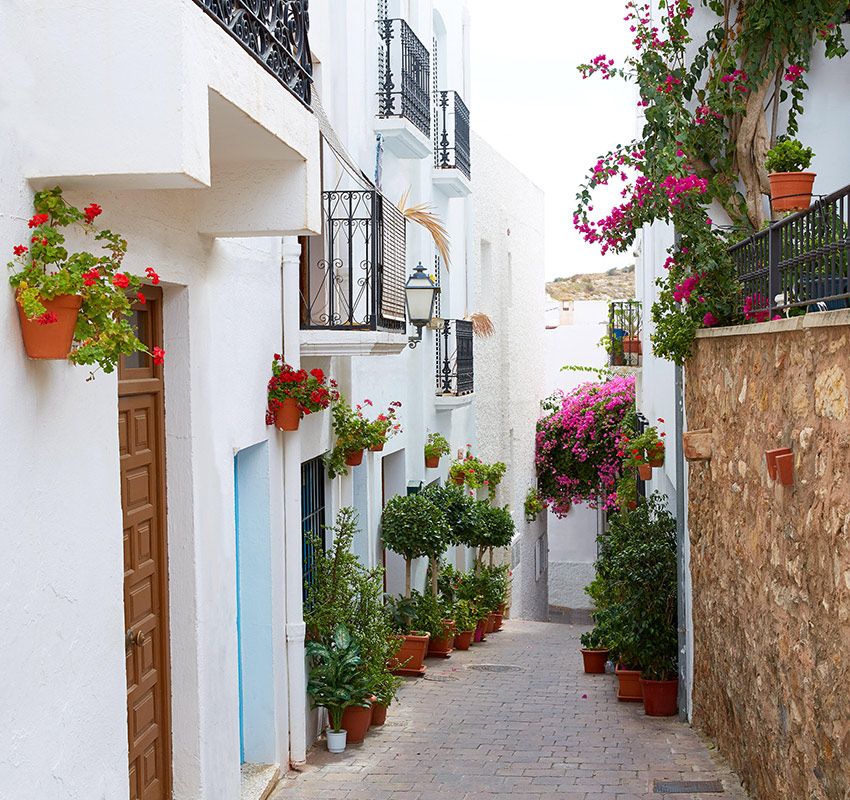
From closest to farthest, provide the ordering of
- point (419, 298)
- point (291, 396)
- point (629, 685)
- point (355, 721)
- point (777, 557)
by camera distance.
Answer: point (777, 557) → point (291, 396) → point (355, 721) → point (419, 298) → point (629, 685)

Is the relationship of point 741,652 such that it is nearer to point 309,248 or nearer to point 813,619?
point 813,619

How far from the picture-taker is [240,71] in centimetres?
503

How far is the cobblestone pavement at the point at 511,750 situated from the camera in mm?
8328

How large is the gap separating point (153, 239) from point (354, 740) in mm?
5307

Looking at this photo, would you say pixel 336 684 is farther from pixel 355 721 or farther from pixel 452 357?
pixel 452 357

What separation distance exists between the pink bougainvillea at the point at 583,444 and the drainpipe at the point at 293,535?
1457 centimetres

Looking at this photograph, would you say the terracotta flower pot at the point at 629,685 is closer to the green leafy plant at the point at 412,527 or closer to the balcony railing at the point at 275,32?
the green leafy plant at the point at 412,527

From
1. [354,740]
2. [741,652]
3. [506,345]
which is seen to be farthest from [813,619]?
[506,345]

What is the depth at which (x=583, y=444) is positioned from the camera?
25.0 meters

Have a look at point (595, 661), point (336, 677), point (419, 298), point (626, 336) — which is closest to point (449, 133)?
point (626, 336)

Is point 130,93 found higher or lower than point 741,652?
higher

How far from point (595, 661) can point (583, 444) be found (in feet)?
37.9

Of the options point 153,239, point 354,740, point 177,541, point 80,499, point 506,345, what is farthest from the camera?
point 506,345

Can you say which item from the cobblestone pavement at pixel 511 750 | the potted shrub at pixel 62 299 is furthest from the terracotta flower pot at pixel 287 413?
the potted shrub at pixel 62 299
